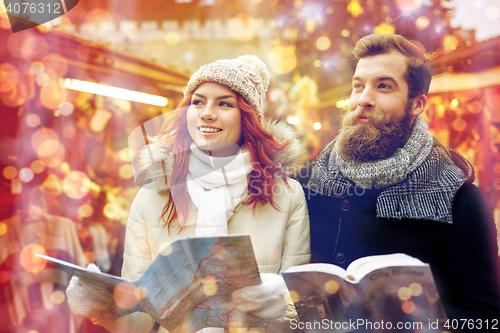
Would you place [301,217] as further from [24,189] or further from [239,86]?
[24,189]

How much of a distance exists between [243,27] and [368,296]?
214 inches

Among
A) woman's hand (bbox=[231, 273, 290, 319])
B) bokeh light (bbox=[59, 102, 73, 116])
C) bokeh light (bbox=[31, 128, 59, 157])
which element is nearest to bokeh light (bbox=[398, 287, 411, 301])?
woman's hand (bbox=[231, 273, 290, 319])

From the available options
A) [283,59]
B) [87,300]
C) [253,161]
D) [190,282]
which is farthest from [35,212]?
[283,59]

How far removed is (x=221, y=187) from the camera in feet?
4.69

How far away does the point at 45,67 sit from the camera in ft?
9.16

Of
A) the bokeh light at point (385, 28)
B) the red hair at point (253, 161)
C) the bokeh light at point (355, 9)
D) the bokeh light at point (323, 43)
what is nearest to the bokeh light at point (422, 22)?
the bokeh light at point (385, 28)

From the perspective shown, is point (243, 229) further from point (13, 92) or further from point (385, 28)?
point (385, 28)

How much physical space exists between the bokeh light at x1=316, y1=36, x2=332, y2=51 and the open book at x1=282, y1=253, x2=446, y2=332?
12.6ft

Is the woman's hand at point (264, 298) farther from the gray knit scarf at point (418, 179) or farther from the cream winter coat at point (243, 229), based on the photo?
the gray knit scarf at point (418, 179)

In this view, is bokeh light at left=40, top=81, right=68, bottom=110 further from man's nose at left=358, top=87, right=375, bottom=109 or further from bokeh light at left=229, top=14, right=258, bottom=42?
bokeh light at left=229, top=14, right=258, bottom=42

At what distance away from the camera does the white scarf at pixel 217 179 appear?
1.38 meters

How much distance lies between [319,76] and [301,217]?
12.1ft

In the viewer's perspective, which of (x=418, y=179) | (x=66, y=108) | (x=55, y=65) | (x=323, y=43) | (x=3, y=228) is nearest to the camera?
(x=418, y=179)

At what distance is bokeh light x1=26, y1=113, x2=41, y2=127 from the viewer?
8.68 ft
